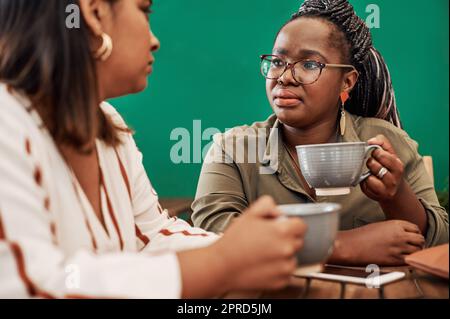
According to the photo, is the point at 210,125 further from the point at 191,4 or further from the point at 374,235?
the point at 374,235

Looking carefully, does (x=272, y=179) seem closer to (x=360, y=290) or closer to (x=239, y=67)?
(x=360, y=290)

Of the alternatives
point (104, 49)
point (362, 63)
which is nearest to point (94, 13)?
point (104, 49)

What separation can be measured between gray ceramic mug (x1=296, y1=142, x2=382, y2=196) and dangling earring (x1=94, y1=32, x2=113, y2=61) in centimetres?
41

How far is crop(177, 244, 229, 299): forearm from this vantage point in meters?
0.65

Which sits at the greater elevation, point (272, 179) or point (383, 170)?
point (383, 170)

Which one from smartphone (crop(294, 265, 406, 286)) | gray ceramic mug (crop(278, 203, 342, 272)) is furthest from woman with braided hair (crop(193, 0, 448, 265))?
gray ceramic mug (crop(278, 203, 342, 272))

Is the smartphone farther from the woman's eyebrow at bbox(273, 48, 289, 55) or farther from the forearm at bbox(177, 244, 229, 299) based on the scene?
the woman's eyebrow at bbox(273, 48, 289, 55)

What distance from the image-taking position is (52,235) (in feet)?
2.21

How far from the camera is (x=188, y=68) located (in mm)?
3578

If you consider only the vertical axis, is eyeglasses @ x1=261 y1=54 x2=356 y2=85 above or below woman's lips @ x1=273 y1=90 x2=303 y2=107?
above

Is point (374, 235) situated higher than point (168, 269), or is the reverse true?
point (168, 269)

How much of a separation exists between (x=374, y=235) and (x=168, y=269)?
2.09 ft

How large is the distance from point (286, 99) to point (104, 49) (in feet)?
2.60
